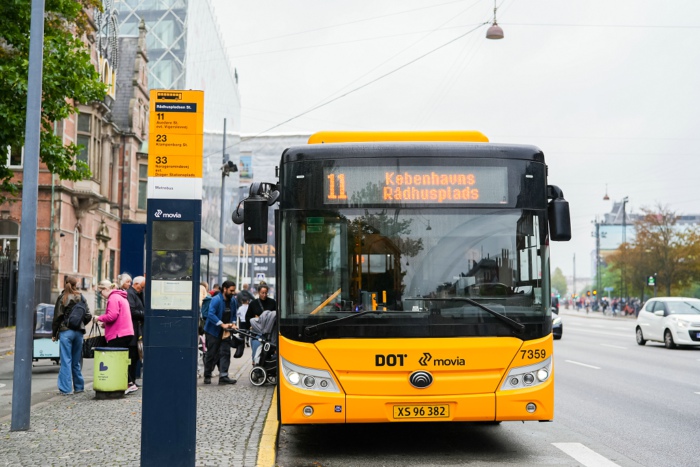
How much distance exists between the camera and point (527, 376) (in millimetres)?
7891

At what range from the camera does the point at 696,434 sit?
9.31m

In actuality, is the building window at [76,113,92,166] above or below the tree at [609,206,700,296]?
above

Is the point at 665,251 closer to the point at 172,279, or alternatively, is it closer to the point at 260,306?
the point at 260,306

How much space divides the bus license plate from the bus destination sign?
1.90 meters

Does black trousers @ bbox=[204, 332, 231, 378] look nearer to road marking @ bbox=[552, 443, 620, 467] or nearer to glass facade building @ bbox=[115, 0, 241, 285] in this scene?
road marking @ bbox=[552, 443, 620, 467]

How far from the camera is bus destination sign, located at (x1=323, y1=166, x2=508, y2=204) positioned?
320 inches

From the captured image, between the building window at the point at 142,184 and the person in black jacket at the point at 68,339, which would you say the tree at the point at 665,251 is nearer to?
the building window at the point at 142,184

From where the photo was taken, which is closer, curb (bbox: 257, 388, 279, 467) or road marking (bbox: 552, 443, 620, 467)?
curb (bbox: 257, 388, 279, 467)

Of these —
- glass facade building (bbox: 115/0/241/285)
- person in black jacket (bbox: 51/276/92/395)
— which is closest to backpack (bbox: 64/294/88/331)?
person in black jacket (bbox: 51/276/92/395)

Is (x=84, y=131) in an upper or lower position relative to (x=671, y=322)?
upper

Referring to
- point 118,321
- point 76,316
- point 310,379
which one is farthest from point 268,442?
point 76,316

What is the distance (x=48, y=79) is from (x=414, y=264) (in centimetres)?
1163

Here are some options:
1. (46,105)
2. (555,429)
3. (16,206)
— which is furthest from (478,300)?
(16,206)

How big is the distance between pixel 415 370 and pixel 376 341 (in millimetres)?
439
